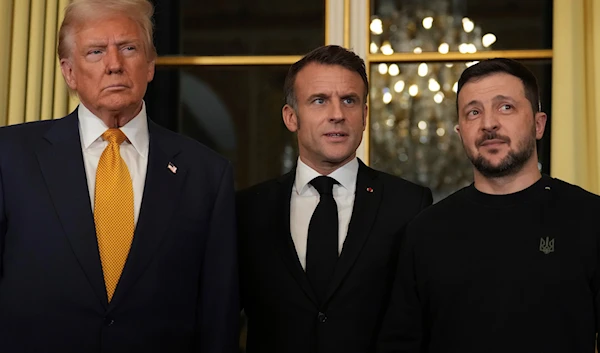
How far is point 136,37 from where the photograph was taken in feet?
5.96

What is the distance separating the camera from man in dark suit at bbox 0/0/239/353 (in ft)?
5.43

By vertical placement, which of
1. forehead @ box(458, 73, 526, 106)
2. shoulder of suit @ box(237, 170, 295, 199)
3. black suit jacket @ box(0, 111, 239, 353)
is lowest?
black suit jacket @ box(0, 111, 239, 353)

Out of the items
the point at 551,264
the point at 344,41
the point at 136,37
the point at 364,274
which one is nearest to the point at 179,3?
the point at 344,41

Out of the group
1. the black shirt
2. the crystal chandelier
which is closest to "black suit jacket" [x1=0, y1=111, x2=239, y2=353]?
the black shirt

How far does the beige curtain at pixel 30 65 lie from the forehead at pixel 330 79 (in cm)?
135

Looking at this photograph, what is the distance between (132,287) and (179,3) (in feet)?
6.53

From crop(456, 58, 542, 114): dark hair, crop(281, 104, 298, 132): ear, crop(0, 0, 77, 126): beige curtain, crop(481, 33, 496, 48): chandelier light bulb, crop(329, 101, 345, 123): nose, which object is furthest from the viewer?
crop(481, 33, 496, 48): chandelier light bulb

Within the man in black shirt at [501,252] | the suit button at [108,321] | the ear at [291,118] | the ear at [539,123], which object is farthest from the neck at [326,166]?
the suit button at [108,321]

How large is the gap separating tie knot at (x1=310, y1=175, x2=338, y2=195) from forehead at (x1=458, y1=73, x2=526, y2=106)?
43cm

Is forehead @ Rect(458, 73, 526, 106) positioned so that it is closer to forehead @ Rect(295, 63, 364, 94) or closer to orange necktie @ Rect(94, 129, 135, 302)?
forehead @ Rect(295, 63, 364, 94)

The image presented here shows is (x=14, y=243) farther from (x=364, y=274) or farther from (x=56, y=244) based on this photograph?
(x=364, y=274)

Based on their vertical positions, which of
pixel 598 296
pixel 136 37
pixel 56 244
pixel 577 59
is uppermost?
pixel 577 59

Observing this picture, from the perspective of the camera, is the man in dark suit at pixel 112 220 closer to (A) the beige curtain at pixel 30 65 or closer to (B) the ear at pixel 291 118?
(B) the ear at pixel 291 118

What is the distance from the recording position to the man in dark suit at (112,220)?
1656 mm
